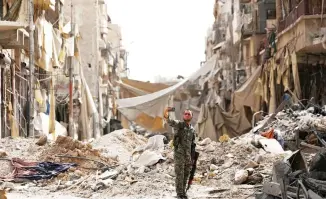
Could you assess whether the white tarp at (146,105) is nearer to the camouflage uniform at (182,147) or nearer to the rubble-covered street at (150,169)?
the rubble-covered street at (150,169)

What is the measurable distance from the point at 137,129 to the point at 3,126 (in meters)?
38.9

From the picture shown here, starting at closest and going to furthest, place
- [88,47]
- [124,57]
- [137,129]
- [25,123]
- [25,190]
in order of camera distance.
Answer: [25,190] → [25,123] → [88,47] → [137,129] → [124,57]

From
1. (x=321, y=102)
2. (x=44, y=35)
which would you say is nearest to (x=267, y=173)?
(x=321, y=102)

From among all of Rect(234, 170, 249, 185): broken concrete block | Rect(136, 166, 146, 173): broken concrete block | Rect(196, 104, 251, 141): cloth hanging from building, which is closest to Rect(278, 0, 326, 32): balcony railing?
Rect(196, 104, 251, 141): cloth hanging from building

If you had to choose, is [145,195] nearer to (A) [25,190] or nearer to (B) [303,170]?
(A) [25,190]

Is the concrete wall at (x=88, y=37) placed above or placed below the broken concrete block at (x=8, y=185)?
above

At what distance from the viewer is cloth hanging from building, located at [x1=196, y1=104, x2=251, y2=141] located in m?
31.0

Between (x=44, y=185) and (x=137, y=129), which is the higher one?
(x=44, y=185)

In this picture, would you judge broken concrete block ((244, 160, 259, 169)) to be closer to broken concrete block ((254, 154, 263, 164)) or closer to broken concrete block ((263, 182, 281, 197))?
broken concrete block ((254, 154, 263, 164))

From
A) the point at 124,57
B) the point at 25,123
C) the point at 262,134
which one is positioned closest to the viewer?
the point at 262,134

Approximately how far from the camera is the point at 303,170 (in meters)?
8.25

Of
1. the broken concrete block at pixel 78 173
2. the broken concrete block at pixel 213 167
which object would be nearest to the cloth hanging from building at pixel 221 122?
the broken concrete block at pixel 78 173

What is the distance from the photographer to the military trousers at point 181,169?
1098 centimetres

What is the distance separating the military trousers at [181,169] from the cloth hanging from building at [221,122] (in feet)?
A: 65.0
